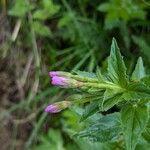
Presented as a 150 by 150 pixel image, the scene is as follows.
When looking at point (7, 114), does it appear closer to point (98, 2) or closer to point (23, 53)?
point (23, 53)

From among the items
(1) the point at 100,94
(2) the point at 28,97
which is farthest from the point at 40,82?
(1) the point at 100,94

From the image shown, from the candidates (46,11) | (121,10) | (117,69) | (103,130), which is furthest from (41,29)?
(117,69)

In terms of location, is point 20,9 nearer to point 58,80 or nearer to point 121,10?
point 121,10

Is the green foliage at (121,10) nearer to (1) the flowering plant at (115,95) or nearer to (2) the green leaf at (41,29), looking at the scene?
(2) the green leaf at (41,29)

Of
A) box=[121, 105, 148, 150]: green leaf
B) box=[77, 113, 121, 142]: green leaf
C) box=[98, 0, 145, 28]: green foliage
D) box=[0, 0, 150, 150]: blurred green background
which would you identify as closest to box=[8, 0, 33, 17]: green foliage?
box=[0, 0, 150, 150]: blurred green background

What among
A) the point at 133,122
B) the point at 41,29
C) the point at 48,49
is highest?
the point at 133,122

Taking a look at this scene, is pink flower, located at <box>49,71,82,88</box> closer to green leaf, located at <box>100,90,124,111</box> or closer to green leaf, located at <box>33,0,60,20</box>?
green leaf, located at <box>100,90,124,111</box>
